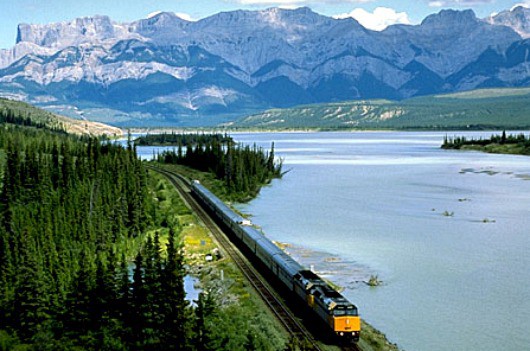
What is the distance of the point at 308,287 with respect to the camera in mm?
55844

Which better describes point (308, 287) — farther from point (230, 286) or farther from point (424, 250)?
point (424, 250)

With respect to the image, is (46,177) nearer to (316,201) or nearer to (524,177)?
(316,201)

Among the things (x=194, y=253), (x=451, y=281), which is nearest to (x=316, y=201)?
(x=194, y=253)

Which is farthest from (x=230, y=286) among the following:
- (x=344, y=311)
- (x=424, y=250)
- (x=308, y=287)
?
(x=424, y=250)

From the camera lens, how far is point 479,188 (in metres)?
173

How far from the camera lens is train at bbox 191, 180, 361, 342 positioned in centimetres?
4941

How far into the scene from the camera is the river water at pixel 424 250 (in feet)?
205

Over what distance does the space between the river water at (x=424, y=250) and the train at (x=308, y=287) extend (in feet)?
25.1

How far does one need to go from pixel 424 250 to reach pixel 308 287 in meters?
43.7


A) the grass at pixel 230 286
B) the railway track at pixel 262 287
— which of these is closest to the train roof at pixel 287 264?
the railway track at pixel 262 287

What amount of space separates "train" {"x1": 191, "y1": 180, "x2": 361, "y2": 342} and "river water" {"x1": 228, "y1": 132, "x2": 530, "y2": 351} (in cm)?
764

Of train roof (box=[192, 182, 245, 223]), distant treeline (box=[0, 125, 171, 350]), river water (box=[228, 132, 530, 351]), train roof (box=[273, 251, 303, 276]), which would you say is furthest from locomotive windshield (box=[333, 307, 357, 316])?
train roof (box=[192, 182, 245, 223])

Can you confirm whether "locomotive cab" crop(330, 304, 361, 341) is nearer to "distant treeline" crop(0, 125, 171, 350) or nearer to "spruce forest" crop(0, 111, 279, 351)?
"spruce forest" crop(0, 111, 279, 351)

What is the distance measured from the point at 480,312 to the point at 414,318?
6675 mm
